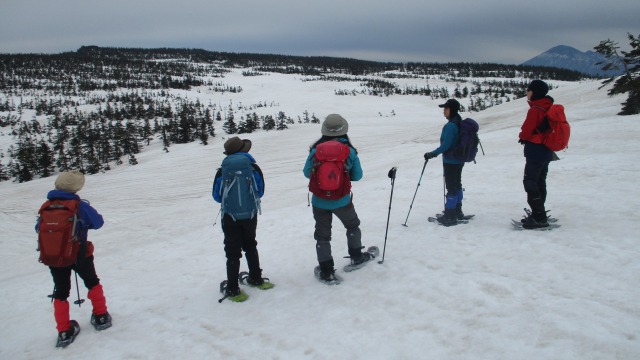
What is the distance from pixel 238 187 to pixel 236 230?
0.59 meters

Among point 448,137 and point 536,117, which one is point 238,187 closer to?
point 448,137

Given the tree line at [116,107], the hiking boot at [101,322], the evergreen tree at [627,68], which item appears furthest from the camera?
the tree line at [116,107]

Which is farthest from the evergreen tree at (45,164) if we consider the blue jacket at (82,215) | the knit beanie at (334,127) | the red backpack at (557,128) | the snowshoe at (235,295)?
the red backpack at (557,128)

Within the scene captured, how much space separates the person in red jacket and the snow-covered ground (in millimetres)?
419

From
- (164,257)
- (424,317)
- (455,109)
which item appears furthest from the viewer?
(164,257)

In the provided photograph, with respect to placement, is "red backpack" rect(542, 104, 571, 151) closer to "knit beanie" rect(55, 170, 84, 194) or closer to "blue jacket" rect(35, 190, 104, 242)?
"blue jacket" rect(35, 190, 104, 242)

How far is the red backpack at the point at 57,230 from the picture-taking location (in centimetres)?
392

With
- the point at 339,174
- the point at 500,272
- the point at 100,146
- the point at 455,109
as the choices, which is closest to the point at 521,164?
the point at 455,109

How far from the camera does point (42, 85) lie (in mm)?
75062

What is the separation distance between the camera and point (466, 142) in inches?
239

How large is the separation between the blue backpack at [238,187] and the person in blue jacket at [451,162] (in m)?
3.05

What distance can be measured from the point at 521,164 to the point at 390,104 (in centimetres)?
3821

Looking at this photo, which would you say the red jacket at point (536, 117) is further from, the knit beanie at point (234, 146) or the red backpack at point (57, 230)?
the red backpack at point (57, 230)

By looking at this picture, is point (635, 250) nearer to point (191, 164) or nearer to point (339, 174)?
point (339, 174)
